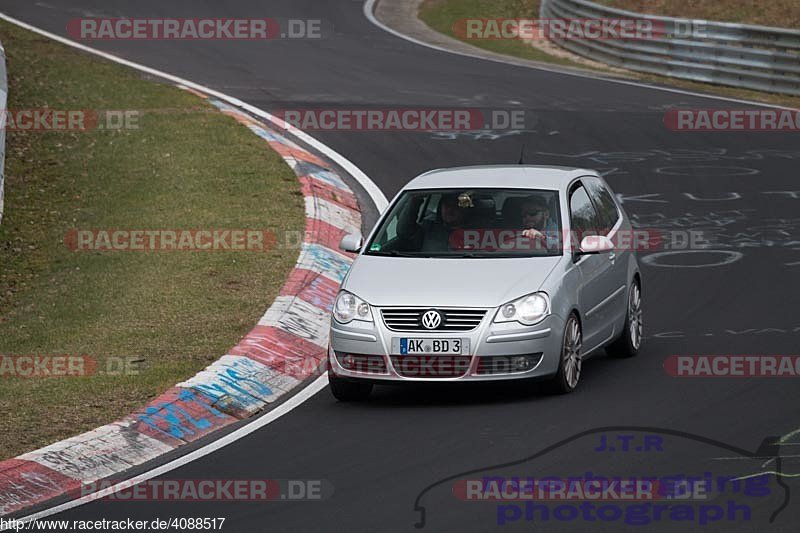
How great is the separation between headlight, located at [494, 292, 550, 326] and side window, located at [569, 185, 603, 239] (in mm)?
1258

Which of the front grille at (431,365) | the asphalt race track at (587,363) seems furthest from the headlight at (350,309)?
the asphalt race track at (587,363)

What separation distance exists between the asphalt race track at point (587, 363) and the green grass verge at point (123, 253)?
1.49m

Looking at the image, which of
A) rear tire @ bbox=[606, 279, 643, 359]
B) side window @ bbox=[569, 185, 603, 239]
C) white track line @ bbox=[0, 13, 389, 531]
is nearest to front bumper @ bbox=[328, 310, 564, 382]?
white track line @ bbox=[0, 13, 389, 531]

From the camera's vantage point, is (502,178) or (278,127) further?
(278,127)

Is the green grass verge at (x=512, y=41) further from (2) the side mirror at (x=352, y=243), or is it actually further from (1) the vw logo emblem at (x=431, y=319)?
(1) the vw logo emblem at (x=431, y=319)

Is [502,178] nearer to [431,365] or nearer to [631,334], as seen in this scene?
[631,334]

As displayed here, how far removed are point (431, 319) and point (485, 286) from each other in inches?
19.6

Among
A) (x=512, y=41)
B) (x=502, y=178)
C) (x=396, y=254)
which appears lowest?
(x=396, y=254)

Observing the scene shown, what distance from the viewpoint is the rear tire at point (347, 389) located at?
37.2ft

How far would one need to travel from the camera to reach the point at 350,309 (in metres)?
11.3

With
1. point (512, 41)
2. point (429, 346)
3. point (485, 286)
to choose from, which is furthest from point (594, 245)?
point (512, 41)

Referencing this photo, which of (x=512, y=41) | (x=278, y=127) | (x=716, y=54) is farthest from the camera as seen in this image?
(x=512, y=41)

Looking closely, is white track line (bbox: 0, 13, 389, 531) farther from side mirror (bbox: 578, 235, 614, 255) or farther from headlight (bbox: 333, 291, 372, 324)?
side mirror (bbox: 578, 235, 614, 255)

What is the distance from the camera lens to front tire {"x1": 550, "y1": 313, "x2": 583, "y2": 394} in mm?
11172
